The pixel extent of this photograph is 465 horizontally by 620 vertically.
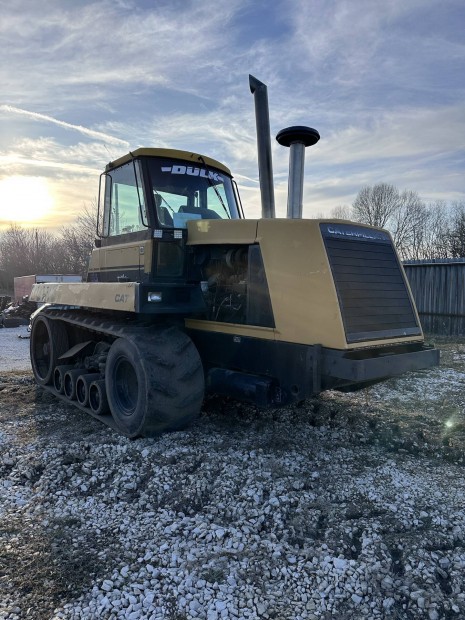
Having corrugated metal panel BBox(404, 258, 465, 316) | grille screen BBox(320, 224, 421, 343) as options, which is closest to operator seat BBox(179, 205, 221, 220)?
grille screen BBox(320, 224, 421, 343)

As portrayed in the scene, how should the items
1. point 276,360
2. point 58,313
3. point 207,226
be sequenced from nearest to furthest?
point 276,360
point 207,226
point 58,313

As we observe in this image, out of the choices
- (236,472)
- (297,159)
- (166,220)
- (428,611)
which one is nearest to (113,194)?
(166,220)

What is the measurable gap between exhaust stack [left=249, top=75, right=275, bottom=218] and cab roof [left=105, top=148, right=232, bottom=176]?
0.59 m

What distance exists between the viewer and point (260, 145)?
6258 mm

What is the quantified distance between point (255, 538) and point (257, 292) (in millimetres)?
2142

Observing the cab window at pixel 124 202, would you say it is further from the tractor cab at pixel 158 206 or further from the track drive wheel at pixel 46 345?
the track drive wheel at pixel 46 345

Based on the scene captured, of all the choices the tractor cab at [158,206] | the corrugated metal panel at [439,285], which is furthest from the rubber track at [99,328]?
the corrugated metal panel at [439,285]

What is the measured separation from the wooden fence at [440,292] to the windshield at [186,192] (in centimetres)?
1091

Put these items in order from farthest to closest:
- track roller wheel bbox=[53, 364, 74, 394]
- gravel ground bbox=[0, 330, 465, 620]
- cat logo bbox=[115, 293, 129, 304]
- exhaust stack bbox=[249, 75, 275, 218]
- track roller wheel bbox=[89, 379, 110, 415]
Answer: track roller wheel bbox=[53, 364, 74, 394] < exhaust stack bbox=[249, 75, 275, 218] < track roller wheel bbox=[89, 379, 110, 415] < cat logo bbox=[115, 293, 129, 304] < gravel ground bbox=[0, 330, 465, 620]

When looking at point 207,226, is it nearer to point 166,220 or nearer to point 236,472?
point 166,220

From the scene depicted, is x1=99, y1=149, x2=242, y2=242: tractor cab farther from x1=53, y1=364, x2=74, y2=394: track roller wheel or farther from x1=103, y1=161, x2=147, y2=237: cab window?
x1=53, y1=364, x2=74, y2=394: track roller wheel

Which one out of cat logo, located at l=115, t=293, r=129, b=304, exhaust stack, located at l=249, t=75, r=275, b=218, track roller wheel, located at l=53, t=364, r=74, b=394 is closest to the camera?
cat logo, located at l=115, t=293, r=129, b=304

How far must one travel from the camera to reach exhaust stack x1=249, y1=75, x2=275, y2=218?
20.5 feet

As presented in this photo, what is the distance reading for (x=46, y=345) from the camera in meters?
7.61
